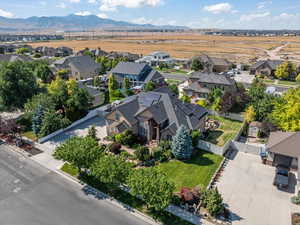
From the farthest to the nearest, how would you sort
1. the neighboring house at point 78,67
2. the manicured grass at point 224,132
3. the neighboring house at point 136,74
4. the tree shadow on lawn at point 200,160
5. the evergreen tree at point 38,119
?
the neighboring house at point 78,67 < the neighboring house at point 136,74 < the evergreen tree at point 38,119 < the manicured grass at point 224,132 < the tree shadow on lawn at point 200,160

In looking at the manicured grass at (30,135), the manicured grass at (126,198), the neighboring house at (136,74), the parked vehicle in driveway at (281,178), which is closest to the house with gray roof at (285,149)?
the parked vehicle in driveway at (281,178)

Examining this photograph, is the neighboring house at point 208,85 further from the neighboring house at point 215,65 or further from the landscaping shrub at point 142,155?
the neighboring house at point 215,65

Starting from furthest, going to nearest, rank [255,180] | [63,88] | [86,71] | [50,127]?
[86,71] < [63,88] < [50,127] < [255,180]

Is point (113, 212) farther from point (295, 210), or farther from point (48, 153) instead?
point (295, 210)

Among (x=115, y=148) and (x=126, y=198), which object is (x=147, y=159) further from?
(x=126, y=198)

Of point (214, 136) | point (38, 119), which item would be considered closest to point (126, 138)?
point (214, 136)

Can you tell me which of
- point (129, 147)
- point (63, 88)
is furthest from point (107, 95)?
point (129, 147)

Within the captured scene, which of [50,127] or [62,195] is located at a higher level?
[50,127]
